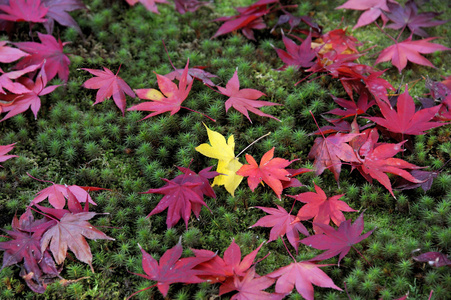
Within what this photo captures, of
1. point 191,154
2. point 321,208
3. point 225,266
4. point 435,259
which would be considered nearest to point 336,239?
point 321,208

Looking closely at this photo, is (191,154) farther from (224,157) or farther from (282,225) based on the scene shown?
(282,225)

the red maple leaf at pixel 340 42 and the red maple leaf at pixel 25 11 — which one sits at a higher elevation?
the red maple leaf at pixel 25 11

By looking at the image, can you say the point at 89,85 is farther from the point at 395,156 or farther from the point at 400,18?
the point at 400,18

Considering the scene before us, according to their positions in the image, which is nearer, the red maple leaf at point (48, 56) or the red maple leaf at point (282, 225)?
the red maple leaf at point (282, 225)

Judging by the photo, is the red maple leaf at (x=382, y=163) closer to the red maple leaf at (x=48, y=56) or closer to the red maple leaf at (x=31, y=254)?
the red maple leaf at (x=31, y=254)

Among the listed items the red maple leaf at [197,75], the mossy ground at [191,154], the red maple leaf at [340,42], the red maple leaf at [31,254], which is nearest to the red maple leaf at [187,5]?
the mossy ground at [191,154]

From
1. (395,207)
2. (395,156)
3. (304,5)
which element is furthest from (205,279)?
(304,5)

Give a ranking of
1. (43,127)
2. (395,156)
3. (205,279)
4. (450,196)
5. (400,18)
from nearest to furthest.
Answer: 1. (205,279)
2. (450,196)
3. (395,156)
4. (43,127)
5. (400,18)
